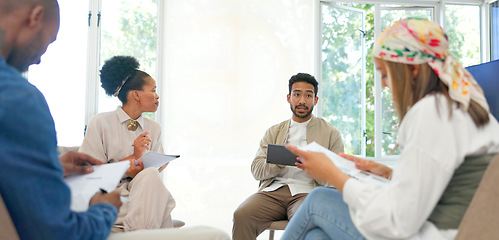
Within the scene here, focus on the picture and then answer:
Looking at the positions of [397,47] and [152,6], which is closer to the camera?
[397,47]

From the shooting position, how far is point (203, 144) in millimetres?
4129

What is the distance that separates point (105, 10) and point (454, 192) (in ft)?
11.1

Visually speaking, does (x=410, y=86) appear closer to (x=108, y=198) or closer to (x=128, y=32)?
(x=108, y=198)

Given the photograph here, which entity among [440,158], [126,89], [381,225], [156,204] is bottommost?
[156,204]

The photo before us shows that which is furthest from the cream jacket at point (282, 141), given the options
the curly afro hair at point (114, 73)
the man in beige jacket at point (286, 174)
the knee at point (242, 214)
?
the curly afro hair at point (114, 73)

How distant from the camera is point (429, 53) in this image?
1203 mm

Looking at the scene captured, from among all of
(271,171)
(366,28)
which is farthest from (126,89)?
(366,28)

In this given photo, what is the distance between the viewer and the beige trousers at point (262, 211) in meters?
2.57

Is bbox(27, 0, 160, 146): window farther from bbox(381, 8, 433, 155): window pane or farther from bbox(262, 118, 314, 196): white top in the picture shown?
bbox(381, 8, 433, 155): window pane

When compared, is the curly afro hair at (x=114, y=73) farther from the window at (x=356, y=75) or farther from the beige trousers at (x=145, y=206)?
the window at (x=356, y=75)

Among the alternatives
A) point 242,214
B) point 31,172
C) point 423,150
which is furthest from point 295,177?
point 31,172

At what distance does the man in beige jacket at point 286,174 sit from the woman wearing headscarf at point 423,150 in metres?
1.32

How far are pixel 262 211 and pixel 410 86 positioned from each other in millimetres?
1596

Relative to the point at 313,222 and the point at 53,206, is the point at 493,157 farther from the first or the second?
the point at 53,206
